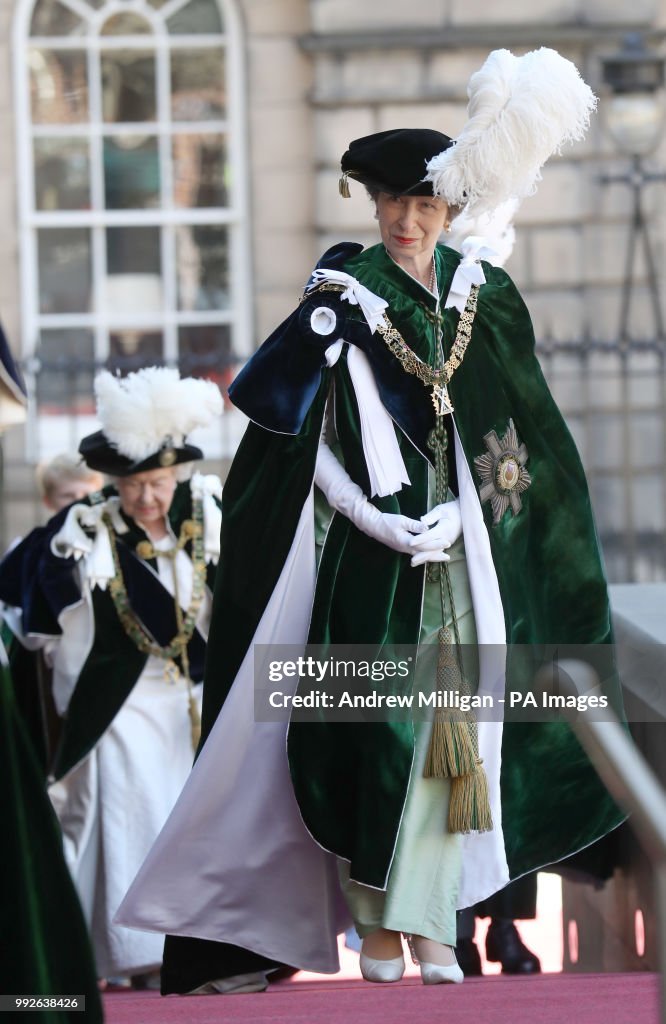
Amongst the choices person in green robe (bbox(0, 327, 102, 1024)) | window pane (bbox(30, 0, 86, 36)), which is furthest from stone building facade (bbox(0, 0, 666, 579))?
person in green robe (bbox(0, 327, 102, 1024))

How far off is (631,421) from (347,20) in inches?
104

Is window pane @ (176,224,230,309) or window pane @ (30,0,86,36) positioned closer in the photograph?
window pane @ (30,0,86,36)

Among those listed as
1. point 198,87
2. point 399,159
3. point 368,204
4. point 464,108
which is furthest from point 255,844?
point 198,87

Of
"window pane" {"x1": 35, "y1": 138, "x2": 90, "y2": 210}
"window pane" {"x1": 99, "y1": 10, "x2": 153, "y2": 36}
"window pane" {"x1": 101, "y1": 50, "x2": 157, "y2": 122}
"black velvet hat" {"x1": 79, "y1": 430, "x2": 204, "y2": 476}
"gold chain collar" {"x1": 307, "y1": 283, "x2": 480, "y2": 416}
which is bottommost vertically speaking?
"black velvet hat" {"x1": 79, "y1": 430, "x2": 204, "y2": 476}

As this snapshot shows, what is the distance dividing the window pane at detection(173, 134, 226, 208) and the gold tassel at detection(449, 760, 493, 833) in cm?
688

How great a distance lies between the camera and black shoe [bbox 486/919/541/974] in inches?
192

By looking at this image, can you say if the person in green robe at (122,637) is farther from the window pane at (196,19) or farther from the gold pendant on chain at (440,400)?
the window pane at (196,19)

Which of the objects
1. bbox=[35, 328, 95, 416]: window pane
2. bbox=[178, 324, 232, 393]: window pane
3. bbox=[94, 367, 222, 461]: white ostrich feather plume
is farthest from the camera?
bbox=[178, 324, 232, 393]: window pane

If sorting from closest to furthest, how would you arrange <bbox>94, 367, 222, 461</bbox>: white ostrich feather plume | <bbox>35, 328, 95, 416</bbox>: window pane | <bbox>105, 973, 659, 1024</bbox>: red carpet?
<bbox>105, 973, 659, 1024</bbox>: red carpet → <bbox>94, 367, 222, 461</bbox>: white ostrich feather plume → <bbox>35, 328, 95, 416</bbox>: window pane

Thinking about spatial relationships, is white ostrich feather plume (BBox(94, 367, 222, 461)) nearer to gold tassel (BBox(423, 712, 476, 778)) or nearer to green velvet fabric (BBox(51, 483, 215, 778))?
green velvet fabric (BBox(51, 483, 215, 778))

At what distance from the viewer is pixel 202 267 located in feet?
33.2

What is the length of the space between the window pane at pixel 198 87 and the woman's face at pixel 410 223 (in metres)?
6.41

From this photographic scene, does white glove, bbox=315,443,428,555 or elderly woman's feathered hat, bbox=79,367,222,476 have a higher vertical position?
elderly woman's feathered hat, bbox=79,367,222,476

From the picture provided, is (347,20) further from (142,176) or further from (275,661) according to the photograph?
(275,661)
